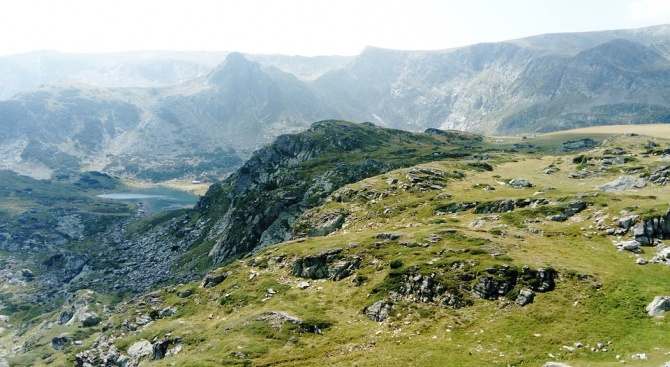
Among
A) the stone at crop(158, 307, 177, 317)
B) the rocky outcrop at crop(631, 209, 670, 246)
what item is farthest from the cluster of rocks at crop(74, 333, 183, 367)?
the rocky outcrop at crop(631, 209, 670, 246)

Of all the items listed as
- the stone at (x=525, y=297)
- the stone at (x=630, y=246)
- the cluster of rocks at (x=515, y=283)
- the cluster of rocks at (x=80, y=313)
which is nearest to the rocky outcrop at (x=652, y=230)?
the stone at (x=630, y=246)

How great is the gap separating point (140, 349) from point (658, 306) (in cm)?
6097

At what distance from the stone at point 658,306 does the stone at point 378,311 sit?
2483 centimetres

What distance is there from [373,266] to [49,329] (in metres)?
75.2

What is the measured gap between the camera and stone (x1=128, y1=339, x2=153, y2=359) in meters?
55.0

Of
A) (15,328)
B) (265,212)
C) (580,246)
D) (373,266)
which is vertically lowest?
(15,328)

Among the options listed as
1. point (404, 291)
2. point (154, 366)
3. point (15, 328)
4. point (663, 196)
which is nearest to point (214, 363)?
point (154, 366)

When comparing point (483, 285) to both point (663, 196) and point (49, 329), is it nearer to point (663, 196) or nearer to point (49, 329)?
point (663, 196)

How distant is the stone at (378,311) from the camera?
46.3m

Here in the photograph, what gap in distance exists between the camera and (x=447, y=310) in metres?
44.5

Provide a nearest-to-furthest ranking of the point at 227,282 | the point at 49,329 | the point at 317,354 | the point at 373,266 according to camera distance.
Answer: the point at 317,354 → the point at 373,266 → the point at 227,282 → the point at 49,329

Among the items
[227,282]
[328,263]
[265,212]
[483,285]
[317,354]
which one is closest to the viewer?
[317,354]

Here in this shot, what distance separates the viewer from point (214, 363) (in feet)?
140

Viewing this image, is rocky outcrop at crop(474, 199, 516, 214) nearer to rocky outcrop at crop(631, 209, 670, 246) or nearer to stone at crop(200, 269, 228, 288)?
rocky outcrop at crop(631, 209, 670, 246)
